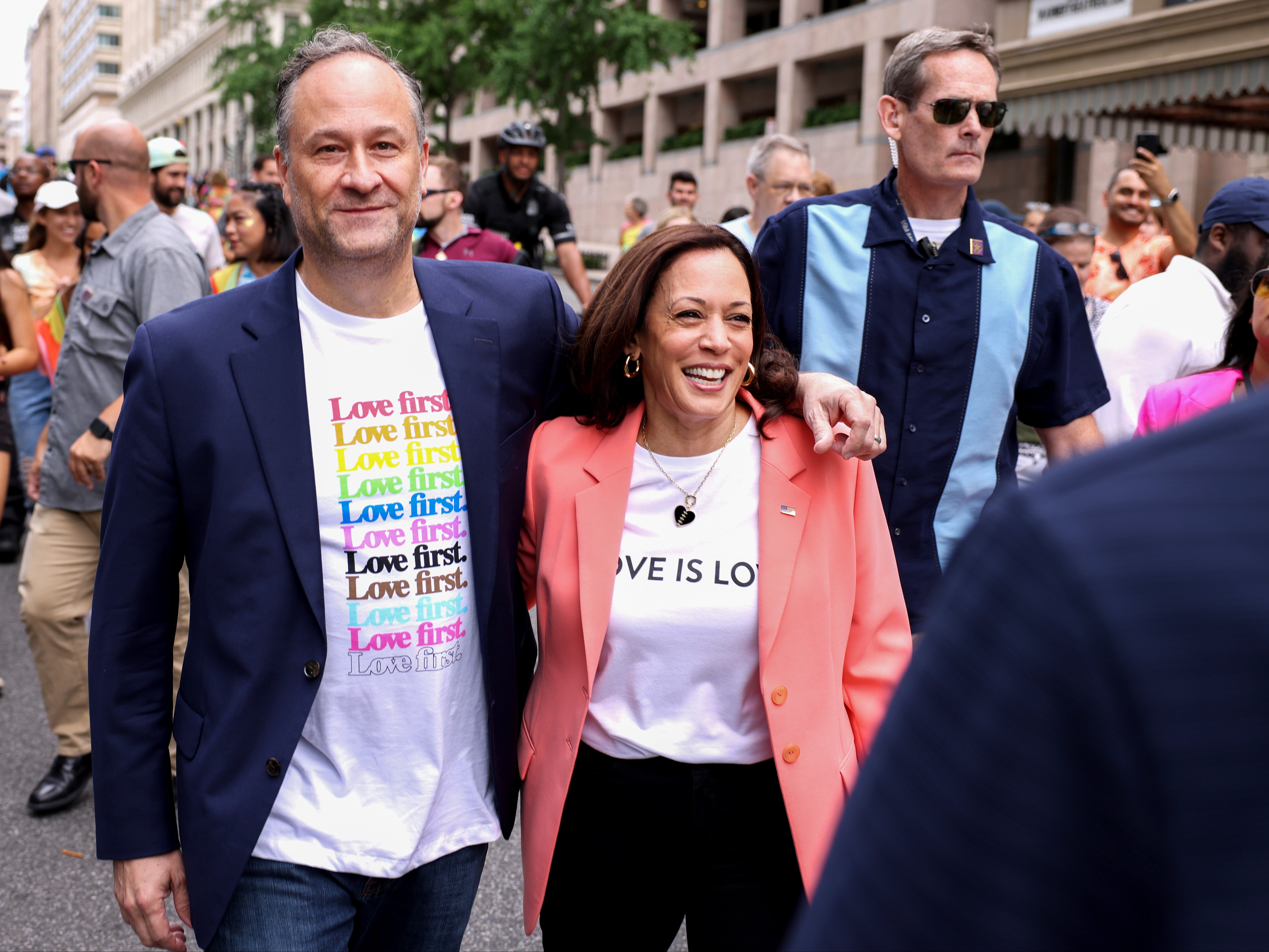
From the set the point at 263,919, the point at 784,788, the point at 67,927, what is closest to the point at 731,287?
the point at 784,788

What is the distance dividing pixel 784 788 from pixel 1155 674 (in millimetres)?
1973

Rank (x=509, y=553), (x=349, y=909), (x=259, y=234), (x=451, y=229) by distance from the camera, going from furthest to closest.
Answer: (x=451, y=229), (x=259, y=234), (x=509, y=553), (x=349, y=909)

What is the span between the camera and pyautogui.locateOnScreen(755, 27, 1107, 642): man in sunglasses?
3207mm

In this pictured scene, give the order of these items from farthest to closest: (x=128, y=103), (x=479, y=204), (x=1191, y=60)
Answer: (x=128, y=103) < (x=1191, y=60) < (x=479, y=204)

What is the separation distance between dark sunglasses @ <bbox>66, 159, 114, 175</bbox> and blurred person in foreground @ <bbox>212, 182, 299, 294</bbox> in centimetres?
67

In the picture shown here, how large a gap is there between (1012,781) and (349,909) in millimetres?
1986

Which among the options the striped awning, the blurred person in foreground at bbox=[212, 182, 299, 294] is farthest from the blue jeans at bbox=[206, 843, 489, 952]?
the striped awning

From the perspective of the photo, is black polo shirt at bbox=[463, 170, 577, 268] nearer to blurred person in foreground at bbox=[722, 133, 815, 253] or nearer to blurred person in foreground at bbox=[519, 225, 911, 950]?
blurred person in foreground at bbox=[722, 133, 815, 253]

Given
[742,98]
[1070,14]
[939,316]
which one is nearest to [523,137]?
[939,316]

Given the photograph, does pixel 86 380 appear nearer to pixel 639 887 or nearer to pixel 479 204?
pixel 639 887

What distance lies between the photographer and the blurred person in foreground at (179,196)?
7.87m

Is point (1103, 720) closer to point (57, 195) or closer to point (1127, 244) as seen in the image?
point (1127, 244)

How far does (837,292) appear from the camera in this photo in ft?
10.8

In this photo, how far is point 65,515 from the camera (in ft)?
15.5
